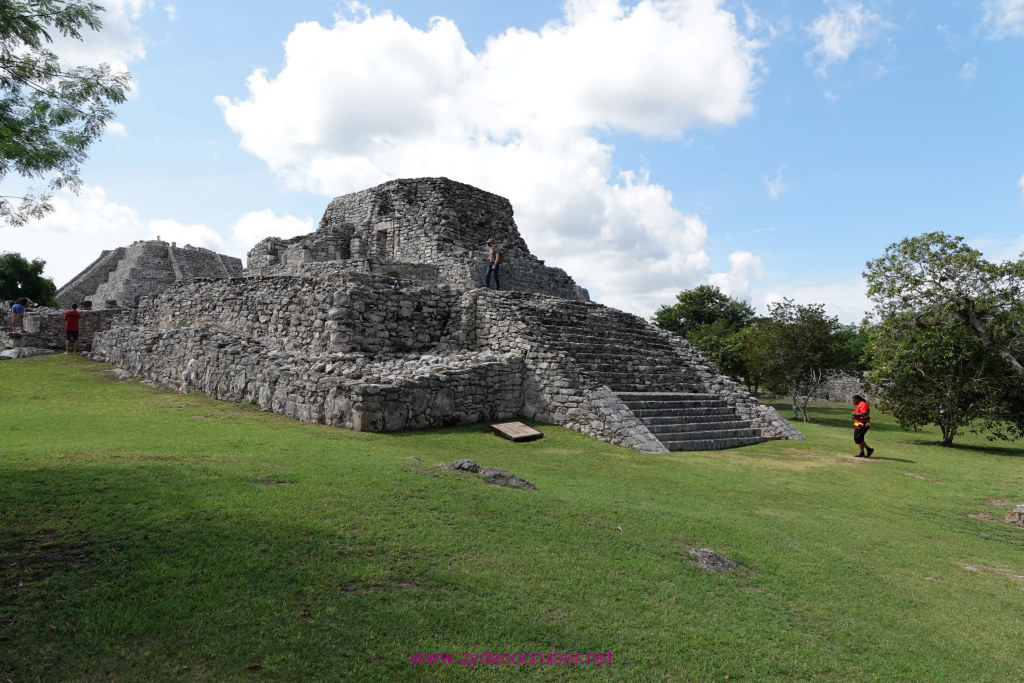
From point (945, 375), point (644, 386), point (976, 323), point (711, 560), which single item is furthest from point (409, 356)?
point (945, 375)

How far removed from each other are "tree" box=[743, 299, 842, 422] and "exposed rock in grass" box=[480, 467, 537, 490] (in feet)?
72.3

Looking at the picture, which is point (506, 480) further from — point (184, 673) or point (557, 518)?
point (184, 673)

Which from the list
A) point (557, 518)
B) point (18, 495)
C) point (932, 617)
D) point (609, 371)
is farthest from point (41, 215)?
point (609, 371)

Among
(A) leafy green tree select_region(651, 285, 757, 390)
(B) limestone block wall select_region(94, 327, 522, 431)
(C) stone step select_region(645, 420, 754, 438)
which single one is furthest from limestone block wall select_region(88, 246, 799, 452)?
(A) leafy green tree select_region(651, 285, 757, 390)

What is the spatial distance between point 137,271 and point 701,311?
44256 mm

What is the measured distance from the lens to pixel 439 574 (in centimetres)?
423

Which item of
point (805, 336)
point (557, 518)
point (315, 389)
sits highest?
point (805, 336)

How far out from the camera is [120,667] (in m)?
2.96

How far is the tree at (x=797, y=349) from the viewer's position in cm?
2544

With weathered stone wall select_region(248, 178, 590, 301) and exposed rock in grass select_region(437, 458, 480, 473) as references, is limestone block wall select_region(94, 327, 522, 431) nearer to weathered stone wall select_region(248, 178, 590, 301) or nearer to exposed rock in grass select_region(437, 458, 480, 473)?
exposed rock in grass select_region(437, 458, 480, 473)

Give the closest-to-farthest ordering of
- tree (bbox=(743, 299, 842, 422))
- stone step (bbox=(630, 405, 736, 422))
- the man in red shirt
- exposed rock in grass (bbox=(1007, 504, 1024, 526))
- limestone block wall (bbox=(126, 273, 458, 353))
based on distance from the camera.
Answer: exposed rock in grass (bbox=(1007, 504, 1024, 526)) → stone step (bbox=(630, 405, 736, 422)) → limestone block wall (bbox=(126, 273, 458, 353)) → the man in red shirt → tree (bbox=(743, 299, 842, 422))

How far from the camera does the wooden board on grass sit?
10898 mm

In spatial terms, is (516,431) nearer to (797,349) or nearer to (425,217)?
(425,217)

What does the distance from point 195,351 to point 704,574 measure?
13.2 m
